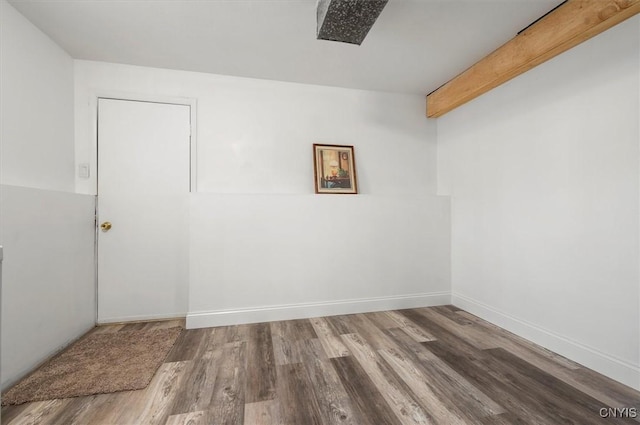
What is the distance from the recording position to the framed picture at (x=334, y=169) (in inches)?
114

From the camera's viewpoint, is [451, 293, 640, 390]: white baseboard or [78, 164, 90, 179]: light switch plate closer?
[451, 293, 640, 390]: white baseboard

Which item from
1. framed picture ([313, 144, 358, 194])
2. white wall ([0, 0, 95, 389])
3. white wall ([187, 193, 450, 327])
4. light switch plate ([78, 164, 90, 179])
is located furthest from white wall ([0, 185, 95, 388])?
framed picture ([313, 144, 358, 194])

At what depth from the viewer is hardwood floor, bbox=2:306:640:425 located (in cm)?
137

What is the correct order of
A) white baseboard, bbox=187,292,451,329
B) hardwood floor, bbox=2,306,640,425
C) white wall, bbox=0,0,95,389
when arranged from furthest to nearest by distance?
white baseboard, bbox=187,292,451,329, white wall, bbox=0,0,95,389, hardwood floor, bbox=2,306,640,425

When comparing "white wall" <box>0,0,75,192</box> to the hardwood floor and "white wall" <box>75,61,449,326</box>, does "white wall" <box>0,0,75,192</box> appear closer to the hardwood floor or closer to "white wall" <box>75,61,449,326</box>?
"white wall" <box>75,61,449,326</box>

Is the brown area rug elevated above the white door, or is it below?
below

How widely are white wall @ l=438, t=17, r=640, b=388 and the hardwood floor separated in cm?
27

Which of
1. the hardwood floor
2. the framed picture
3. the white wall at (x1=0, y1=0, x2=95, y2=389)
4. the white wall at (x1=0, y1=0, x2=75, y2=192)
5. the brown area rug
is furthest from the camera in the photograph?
the framed picture

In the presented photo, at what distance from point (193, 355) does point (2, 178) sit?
167cm

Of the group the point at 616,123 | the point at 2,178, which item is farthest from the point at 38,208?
the point at 616,123

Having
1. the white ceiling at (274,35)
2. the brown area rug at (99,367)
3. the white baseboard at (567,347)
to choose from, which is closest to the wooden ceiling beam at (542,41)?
the white ceiling at (274,35)

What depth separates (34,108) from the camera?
6.52 feet

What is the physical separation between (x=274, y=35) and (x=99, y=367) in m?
2.61

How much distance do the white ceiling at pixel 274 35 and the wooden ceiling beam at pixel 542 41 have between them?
0.08 metres
